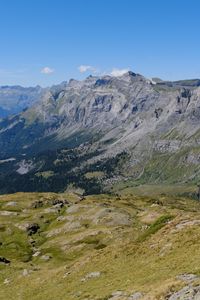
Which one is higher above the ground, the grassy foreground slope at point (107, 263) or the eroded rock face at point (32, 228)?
the grassy foreground slope at point (107, 263)

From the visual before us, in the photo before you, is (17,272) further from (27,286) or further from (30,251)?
(30,251)

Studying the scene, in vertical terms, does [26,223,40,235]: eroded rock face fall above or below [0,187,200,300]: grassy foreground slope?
below

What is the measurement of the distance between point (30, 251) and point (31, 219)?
31.5 m

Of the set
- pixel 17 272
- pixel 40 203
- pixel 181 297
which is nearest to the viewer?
pixel 181 297

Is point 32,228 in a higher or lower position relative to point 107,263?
lower

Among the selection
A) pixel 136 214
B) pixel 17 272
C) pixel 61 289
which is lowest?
pixel 136 214

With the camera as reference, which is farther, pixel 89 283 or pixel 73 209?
pixel 73 209

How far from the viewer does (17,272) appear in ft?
254

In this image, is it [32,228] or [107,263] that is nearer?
[107,263]

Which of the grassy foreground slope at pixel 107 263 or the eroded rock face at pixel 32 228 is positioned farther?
the eroded rock face at pixel 32 228

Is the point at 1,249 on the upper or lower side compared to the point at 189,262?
lower

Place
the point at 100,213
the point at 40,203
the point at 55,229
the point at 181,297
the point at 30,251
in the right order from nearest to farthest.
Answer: the point at 181,297
the point at 30,251
the point at 55,229
the point at 100,213
the point at 40,203

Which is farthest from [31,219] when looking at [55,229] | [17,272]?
[17,272]

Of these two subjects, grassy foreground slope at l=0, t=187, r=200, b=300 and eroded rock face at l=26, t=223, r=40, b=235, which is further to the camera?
eroded rock face at l=26, t=223, r=40, b=235
